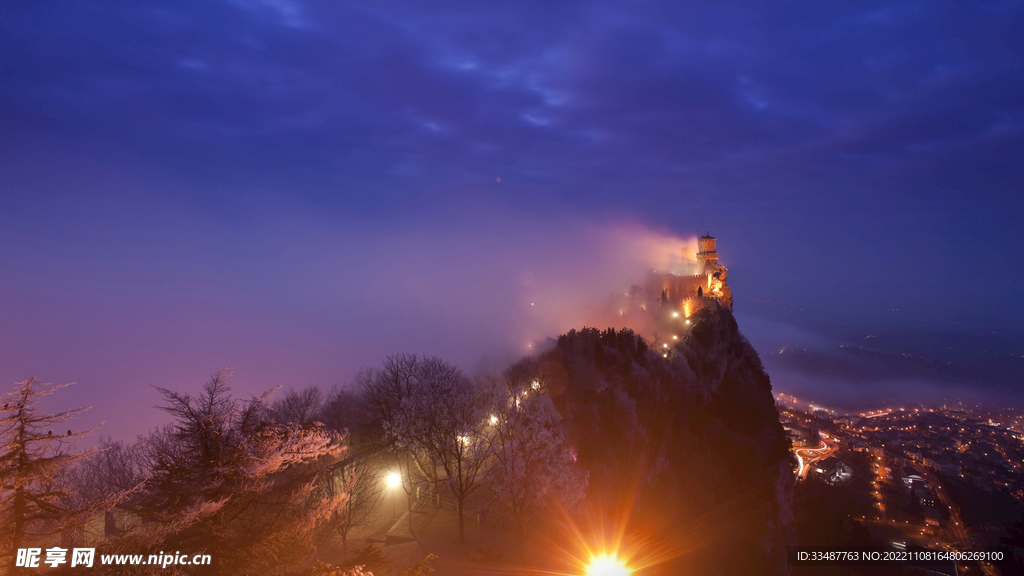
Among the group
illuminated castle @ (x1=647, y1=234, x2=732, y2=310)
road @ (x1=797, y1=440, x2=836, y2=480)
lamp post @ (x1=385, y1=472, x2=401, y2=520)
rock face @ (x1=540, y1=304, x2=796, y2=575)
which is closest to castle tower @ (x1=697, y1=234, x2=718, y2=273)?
illuminated castle @ (x1=647, y1=234, x2=732, y2=310)

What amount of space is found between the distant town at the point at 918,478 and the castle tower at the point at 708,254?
37651 millimetres

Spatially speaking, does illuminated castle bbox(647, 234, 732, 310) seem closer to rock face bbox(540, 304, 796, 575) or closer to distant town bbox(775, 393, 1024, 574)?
rock face bbox(540, 304, 796, 575)

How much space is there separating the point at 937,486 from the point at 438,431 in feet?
347

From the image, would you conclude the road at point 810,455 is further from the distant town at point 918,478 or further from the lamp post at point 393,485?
the lamp post at point 393,485

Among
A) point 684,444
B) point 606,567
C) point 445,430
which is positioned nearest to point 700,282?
point 684,444

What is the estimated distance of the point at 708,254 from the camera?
73.8m

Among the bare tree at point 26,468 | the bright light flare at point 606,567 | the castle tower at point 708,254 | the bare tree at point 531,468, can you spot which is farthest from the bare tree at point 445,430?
the castle tower at point 708,254

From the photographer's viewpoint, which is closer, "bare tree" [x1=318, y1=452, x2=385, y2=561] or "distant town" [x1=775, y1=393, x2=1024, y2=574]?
"bare tree" [x1=318, y1=452, x2=385, y2=561]

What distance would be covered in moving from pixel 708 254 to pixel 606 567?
64378 millimetres

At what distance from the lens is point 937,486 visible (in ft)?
252

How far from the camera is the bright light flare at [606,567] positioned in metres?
20.5

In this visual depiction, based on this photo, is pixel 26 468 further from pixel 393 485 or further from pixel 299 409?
pixel 299 409

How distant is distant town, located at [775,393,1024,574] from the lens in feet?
200

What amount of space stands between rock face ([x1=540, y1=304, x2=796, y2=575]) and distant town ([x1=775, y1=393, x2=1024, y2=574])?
82.3 feet
